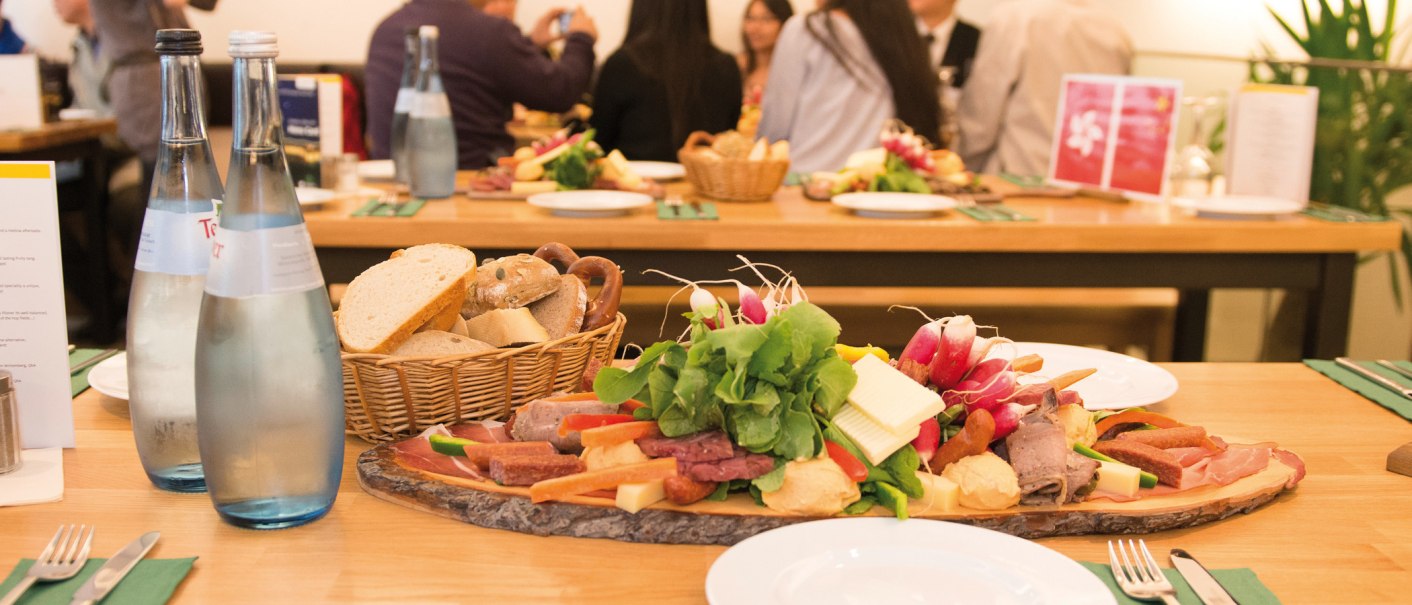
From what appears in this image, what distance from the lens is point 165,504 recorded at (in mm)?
1051

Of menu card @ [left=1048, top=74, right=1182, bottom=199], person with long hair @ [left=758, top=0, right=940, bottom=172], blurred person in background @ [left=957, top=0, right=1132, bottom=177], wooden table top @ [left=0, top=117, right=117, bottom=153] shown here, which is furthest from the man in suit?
wooden table top @ [left=0, top=117, right=117, bottom=153]

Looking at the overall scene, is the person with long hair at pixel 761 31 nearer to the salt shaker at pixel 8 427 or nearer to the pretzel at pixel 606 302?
the pretzel at pixel 606 302

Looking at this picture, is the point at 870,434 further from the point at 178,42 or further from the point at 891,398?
the point at 178,42

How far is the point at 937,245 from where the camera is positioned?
8.33 feet

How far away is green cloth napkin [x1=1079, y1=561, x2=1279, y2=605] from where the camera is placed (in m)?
0.89

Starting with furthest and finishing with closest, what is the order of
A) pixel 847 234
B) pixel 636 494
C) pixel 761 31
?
pixel 761 31, pixel 847 234, pixel 636 494

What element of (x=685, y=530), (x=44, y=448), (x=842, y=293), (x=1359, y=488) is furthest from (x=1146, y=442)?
(x=842, y=293)

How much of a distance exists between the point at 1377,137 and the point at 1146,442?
299 centimetres

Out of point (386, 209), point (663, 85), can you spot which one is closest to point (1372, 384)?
point (386, 209)

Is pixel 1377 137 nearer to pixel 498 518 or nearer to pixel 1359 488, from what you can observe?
pixel 1359 488

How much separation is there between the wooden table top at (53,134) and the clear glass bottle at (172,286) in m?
3.63

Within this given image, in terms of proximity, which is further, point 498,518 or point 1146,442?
point 1146,442

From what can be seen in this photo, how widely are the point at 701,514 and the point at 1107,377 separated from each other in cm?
67

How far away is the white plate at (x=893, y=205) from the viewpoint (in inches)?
102
